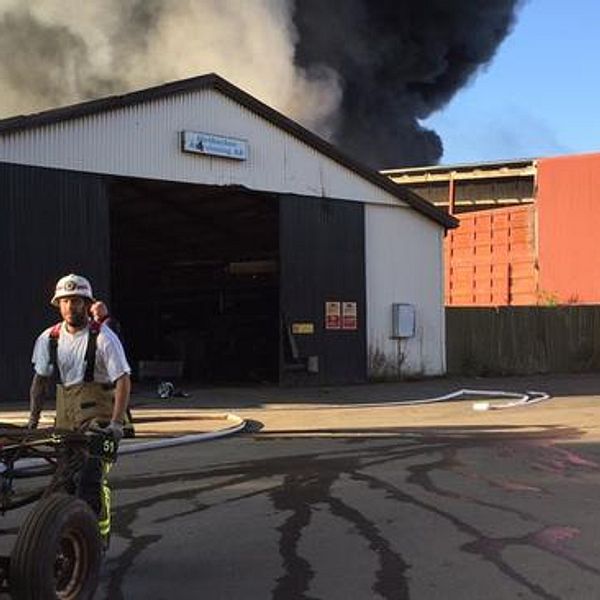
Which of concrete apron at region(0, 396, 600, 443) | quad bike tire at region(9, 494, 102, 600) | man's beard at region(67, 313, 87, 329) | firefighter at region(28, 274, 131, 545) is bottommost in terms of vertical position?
concrete apron at region(0, 396, 600, 443)

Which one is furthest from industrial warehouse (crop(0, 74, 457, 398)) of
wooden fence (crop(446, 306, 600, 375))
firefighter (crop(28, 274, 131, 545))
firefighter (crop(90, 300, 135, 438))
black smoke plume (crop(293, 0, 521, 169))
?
black smoke plume (crop(293, 0, 521, 169))

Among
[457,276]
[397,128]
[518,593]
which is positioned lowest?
[518,593]

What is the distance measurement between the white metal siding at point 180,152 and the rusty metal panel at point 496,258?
1145 centimetres

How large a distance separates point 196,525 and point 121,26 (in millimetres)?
39299

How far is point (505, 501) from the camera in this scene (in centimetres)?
850

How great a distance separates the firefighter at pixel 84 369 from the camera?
222 inches

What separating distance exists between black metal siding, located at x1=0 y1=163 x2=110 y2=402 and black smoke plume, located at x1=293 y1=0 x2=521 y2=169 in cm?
3058

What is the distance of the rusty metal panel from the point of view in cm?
3512

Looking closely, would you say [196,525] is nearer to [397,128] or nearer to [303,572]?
[303,572]

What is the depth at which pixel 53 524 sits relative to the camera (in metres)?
4.75

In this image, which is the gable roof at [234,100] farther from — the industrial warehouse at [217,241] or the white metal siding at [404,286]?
the white metal siding at [404,286]

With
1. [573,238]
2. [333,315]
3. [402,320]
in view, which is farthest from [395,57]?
[333,315]

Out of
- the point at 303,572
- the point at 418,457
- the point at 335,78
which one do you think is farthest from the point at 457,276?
the point at 303,572

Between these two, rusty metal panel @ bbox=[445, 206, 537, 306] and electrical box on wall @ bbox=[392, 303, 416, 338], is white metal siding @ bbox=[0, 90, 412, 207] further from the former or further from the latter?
rusty metal panel @ bbox=[445, 206, 537, 306]
